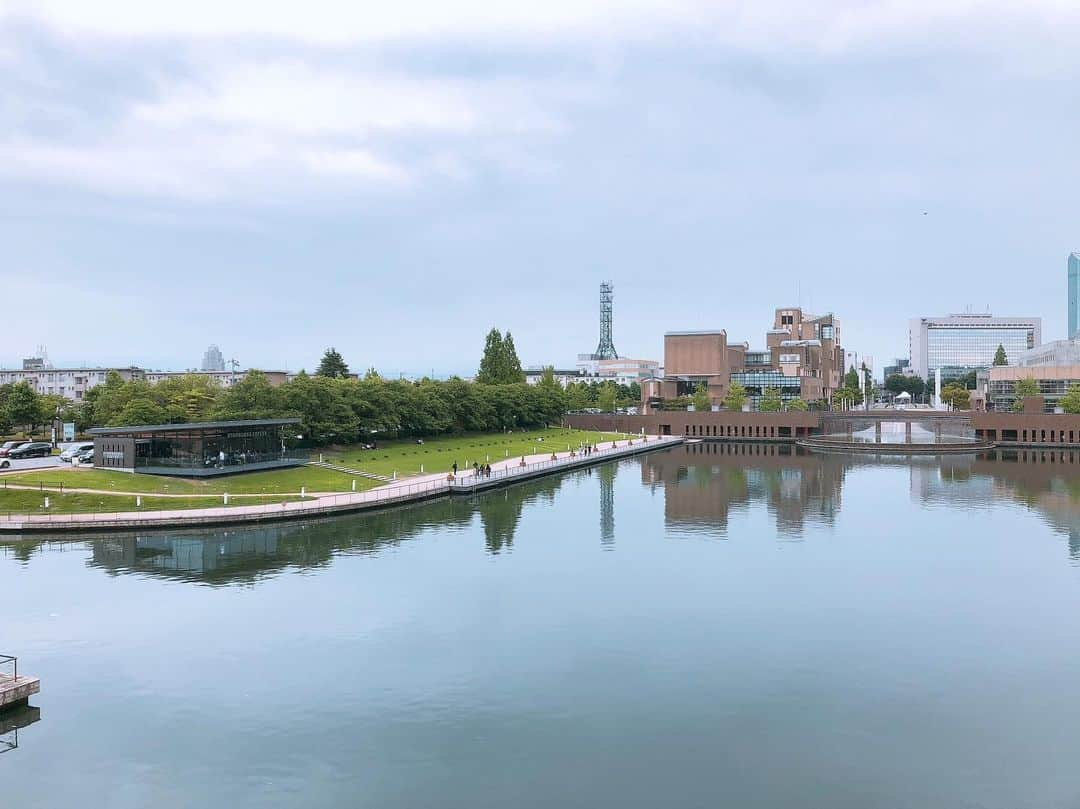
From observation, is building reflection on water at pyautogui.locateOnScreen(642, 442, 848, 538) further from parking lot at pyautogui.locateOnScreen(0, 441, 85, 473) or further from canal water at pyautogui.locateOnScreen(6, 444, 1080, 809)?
parking lot at pyautogui.locateOnScreen(0, 441, 85, 473)

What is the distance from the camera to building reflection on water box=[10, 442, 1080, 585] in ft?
135

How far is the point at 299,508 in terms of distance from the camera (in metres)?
50.6

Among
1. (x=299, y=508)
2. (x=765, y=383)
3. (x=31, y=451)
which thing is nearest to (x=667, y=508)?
(x=299, y=508)

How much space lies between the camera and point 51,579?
118 ft

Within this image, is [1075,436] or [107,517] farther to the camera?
[1075,436]

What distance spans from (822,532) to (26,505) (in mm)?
45914

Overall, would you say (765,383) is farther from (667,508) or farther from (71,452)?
(71,452)

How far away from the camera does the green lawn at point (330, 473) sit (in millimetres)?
53656

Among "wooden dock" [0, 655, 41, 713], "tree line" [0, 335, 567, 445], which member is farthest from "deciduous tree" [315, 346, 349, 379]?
"wooden dock" [0, 655, 41, 713]

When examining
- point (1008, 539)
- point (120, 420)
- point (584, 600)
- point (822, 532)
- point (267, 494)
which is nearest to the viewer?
point (584, 600)

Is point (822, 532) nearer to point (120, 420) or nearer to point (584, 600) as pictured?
point (584, 600)

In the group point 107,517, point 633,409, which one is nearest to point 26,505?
point 107,517

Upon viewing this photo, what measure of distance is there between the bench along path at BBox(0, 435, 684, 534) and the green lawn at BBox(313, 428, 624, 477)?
4.19 m

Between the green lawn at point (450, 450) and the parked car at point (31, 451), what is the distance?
23.5m
